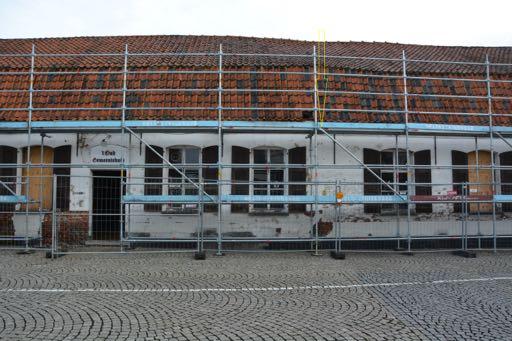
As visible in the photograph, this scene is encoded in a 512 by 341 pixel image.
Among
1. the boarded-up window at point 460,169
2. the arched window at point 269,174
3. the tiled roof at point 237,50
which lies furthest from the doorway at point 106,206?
the boarded-up window at point 460,169

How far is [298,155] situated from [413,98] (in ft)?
13.5

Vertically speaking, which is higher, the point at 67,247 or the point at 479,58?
the point at 479,58

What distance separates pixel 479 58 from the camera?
747 inches

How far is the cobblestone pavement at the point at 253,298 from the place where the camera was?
5922 mm

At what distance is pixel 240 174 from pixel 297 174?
1759 millimetres

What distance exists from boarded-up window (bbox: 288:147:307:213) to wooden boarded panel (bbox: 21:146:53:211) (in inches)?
279

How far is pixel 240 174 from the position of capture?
46.2ft

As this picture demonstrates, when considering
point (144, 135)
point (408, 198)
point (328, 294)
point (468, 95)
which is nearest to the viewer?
point (328, 294)

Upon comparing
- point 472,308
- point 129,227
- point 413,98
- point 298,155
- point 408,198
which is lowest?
point 472,308

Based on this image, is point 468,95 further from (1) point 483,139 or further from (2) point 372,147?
(2) point 372,147

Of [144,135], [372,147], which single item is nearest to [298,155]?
[372,147]

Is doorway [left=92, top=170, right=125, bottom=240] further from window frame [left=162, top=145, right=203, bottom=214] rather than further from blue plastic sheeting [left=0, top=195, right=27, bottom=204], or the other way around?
blue plastic sheeting [left=0, top=195, right=27, bottom=204]

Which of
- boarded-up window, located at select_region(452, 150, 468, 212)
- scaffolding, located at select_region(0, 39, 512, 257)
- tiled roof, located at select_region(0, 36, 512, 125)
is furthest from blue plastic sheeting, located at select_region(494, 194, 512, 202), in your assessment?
tiled roof, located at select_region(0, 36, 512, 125)

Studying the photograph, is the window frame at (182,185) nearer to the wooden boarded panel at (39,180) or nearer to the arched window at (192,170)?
the arched window at (192,170)
